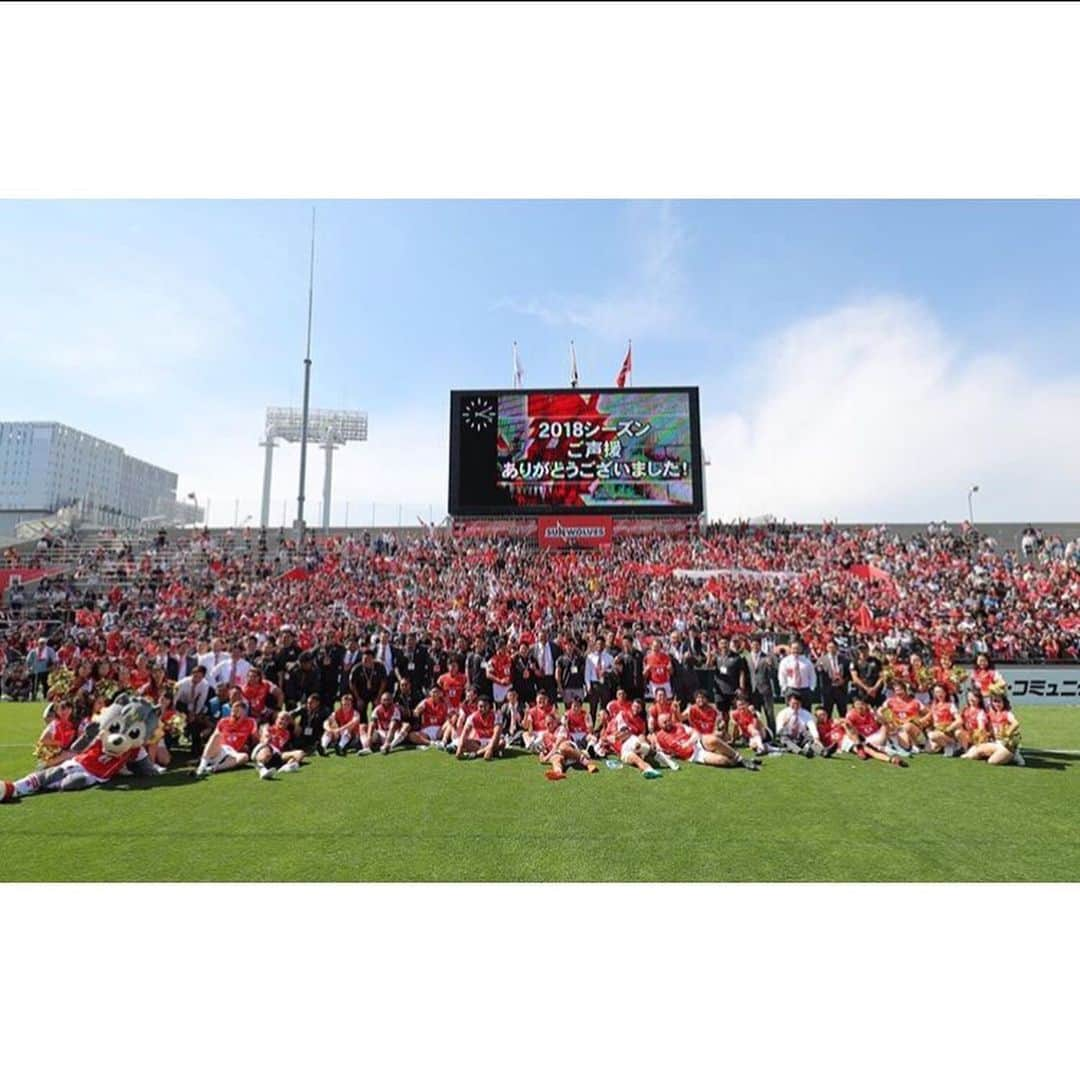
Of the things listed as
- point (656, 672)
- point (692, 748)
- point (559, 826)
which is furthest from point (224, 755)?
point (656, 672)

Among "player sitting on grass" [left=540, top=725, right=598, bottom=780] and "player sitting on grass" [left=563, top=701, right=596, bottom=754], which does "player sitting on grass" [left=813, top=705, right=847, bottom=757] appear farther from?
"player sitting on grass" [left=540, top=725, right=598, bottom=780]

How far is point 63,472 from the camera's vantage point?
85.6 metres

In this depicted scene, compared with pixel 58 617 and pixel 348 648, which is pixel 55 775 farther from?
pixel 58 617

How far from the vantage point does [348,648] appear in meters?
9.91

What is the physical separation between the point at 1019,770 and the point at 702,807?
412 centimetres

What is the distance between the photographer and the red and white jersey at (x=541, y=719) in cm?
805

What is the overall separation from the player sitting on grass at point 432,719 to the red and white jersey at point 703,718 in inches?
124

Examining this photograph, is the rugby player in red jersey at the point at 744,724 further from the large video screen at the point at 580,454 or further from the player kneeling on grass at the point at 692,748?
the large video screen at the point at 580,454

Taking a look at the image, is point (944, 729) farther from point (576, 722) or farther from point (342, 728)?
point (342, 728)

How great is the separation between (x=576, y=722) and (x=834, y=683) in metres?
4.08

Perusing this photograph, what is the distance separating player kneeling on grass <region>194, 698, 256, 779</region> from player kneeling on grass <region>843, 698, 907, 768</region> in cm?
727

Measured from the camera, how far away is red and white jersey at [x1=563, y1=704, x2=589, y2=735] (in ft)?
26.0

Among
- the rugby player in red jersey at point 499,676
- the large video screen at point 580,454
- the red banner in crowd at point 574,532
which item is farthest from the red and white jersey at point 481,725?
the red banner in crowd at point 574,532

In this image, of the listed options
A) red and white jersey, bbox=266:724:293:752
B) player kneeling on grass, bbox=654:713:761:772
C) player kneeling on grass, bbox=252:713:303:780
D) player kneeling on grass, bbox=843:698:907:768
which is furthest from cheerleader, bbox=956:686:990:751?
red and white jersey, bbox=266:724:293:752
